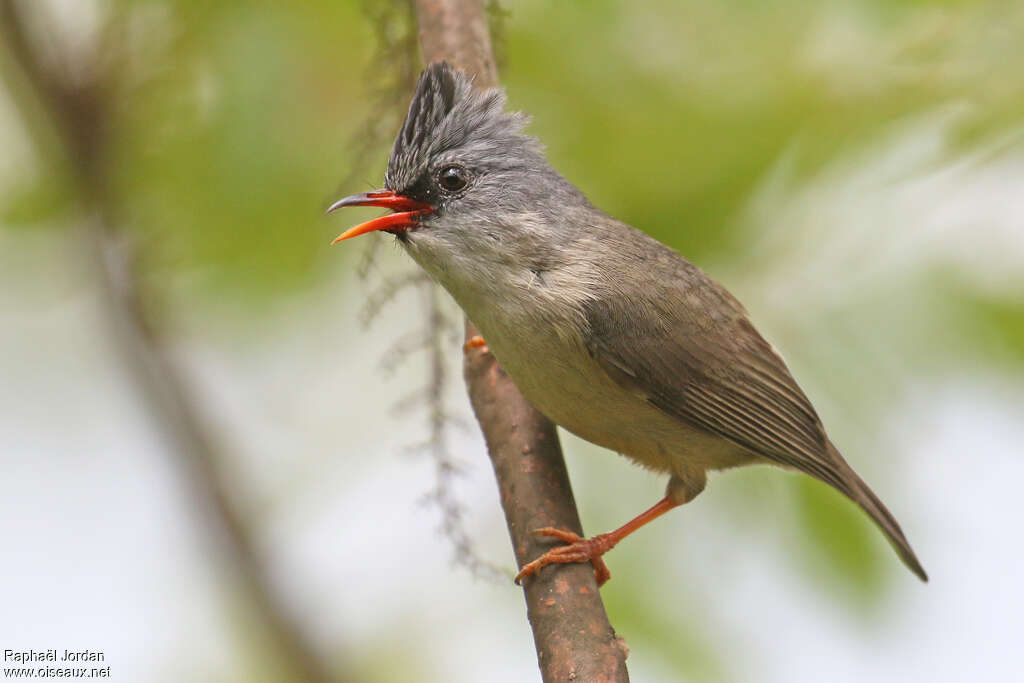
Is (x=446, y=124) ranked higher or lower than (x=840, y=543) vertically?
higher

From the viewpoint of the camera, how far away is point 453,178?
3447mm

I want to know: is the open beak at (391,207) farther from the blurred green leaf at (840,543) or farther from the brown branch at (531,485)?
the blurred green leaf at (840,543)

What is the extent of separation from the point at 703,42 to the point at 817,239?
924 mm

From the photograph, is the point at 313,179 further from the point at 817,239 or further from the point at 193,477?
the point at 817,239

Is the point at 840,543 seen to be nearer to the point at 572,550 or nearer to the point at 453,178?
the point at 572,550

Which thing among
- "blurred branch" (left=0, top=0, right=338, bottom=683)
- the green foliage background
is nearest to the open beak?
the green foliage background

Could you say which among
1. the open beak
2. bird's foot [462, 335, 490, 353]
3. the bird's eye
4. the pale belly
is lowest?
the pale belly

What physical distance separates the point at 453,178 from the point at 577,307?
618 millimetres

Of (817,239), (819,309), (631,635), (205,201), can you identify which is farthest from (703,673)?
(205,201)

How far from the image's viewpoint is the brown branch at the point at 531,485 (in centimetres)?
271

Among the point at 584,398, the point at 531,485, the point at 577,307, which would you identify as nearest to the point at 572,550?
the point at 531,485

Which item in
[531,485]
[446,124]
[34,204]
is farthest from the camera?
[34,204]

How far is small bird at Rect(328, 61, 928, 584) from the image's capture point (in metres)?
3.30

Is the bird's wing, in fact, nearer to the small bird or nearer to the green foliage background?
the small bird
